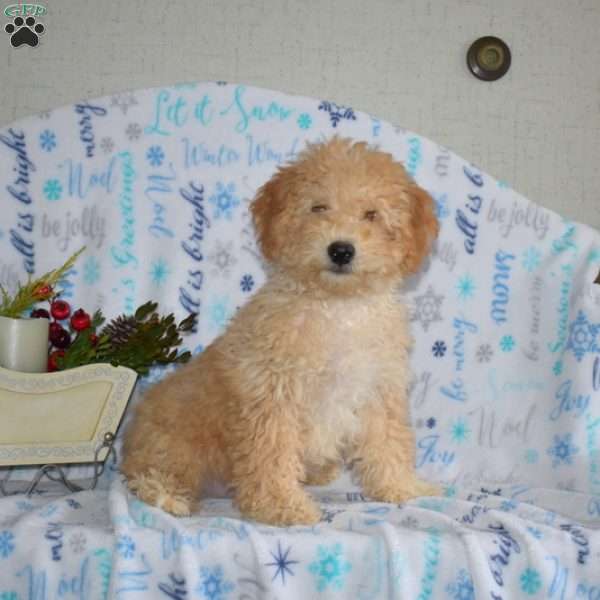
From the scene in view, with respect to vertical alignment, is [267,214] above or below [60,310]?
above

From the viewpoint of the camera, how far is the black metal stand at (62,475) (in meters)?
2.70

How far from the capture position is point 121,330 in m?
2.89

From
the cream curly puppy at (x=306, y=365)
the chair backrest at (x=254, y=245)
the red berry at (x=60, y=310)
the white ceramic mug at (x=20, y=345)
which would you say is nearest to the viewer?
the cream curly puppy at (x=306, y=365)

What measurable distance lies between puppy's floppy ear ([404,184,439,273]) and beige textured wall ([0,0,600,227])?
124 centimetres

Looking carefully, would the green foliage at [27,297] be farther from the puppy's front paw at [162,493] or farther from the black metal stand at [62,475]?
the puppy's front paw at [162,493]

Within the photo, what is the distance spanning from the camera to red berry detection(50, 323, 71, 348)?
9.55ft

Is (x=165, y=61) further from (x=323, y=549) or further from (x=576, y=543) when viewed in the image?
(x=576, y=543)

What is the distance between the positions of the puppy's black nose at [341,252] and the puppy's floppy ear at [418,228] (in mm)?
274

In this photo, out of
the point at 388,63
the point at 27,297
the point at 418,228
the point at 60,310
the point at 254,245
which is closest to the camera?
the point at 418,228

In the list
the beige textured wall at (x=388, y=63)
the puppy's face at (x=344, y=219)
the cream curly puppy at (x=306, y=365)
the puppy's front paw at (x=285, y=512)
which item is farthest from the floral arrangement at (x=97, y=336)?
the beige textured wall at (x=388, y=63)

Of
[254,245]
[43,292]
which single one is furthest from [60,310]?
[254,245]

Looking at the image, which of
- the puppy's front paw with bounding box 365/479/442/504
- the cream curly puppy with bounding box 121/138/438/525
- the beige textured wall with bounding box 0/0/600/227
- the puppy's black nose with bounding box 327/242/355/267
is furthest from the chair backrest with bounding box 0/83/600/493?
the puppy's black nose with bounding box 327/242/355/267

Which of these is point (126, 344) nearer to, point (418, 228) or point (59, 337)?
point (59, 337)

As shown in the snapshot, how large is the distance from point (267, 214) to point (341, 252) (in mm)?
372
